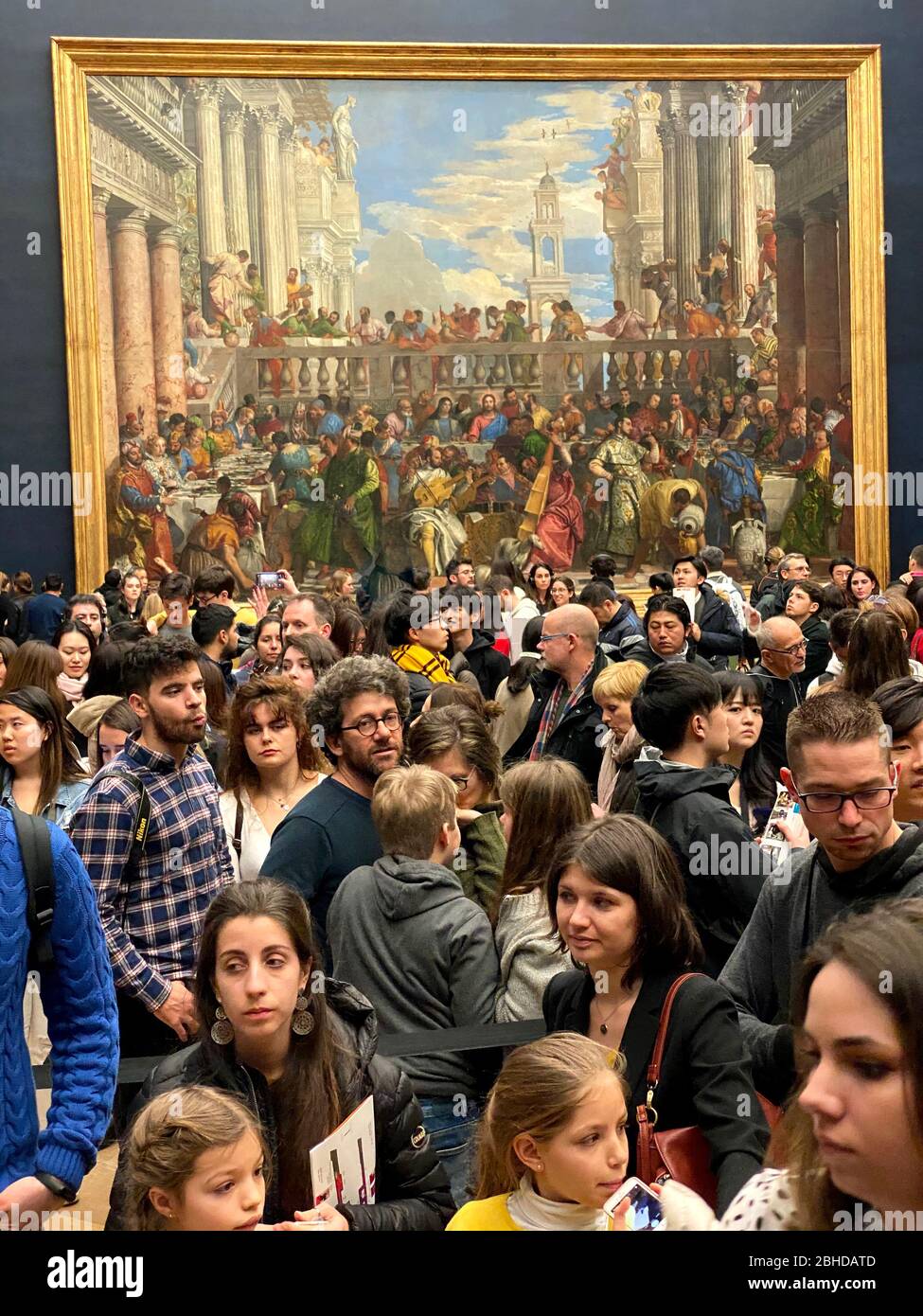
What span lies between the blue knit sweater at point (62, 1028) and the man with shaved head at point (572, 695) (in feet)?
11.1

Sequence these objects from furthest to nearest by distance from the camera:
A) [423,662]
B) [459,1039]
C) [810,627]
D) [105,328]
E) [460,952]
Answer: [105,328], [810,627], [423,662], [460,952], [459,1039]

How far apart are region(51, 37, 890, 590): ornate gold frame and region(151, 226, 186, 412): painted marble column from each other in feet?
2.37

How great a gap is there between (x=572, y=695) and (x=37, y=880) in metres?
3.84

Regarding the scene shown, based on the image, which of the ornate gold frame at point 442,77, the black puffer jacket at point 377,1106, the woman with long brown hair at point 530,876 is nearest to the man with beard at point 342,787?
the woman with long brown hair at point 530,876

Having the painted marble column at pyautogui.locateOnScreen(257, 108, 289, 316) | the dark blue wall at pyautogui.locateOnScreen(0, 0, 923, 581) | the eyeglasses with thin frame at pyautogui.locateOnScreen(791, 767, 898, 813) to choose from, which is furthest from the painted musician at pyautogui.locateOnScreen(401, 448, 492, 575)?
the eyeglasses with thin frame at pyautogui.locateOnScreen(791, 767, 898, 813)

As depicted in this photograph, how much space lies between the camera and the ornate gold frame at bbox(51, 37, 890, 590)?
655 inches

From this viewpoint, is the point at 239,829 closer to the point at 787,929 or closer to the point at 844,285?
the point at 787,929

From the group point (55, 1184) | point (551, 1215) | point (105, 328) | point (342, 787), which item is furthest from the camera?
point (105, 328)

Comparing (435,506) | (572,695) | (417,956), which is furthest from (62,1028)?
(435,506)

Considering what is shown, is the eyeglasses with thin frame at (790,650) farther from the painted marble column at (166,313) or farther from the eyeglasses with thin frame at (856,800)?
the painted marble column at (166,313)

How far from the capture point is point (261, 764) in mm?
5020

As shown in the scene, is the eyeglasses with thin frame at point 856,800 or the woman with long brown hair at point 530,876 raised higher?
the eyeglasses with thin frame at point 856,800

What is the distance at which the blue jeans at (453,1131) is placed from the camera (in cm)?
359

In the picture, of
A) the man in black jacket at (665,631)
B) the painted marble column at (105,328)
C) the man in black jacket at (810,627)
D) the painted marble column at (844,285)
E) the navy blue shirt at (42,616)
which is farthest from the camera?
the painted marble column at (844,285)
